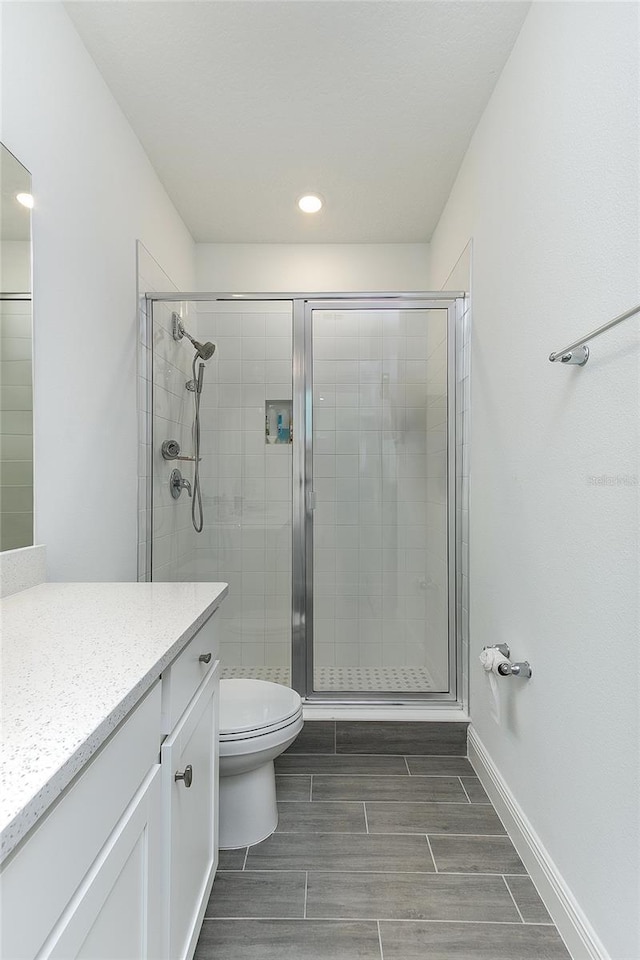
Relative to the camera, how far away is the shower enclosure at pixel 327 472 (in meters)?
2.56

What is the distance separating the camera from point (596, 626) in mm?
1227

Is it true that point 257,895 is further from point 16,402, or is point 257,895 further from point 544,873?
point 16,402

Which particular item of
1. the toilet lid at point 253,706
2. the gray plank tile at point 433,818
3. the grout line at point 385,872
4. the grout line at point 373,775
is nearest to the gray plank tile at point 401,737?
the grout line at point 373,775

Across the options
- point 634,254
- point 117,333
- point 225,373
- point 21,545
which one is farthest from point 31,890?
point 225,373

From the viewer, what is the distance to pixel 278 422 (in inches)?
102

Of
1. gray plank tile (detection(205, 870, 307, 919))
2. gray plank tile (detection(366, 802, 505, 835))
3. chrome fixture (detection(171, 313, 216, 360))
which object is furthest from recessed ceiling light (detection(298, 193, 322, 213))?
gray plank tile (detection(205, 870, 307, 919))

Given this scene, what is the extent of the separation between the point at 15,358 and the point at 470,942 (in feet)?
6.15

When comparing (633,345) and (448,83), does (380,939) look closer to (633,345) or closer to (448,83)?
(633,345)

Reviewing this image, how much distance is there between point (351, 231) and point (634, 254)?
2.46 meters

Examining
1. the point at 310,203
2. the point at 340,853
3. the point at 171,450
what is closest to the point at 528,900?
the point at 340,853

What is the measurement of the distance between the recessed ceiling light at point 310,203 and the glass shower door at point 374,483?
714 millimetres

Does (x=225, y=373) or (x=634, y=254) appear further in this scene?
(x=225, y=373)

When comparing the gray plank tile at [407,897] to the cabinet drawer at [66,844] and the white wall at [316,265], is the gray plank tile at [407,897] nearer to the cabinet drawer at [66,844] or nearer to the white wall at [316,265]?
the cabinet drawer at [66,844]

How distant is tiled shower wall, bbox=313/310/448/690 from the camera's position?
8.43 ft
